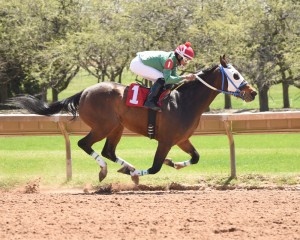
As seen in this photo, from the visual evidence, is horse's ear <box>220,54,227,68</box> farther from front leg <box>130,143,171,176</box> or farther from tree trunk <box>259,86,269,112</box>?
tree trunk <box>259,86,269,112</box>

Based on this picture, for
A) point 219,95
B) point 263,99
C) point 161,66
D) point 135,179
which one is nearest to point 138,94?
point 161,66

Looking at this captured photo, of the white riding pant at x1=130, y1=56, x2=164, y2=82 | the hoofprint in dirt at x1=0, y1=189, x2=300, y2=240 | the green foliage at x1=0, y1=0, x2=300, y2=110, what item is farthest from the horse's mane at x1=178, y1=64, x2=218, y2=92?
the green foliage at x1=0, y1=0, x2=300, y2=110

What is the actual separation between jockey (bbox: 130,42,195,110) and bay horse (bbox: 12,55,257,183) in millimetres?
249

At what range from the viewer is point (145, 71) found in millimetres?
12227

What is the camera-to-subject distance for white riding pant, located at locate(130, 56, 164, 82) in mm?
12102

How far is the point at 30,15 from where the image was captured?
4047cm

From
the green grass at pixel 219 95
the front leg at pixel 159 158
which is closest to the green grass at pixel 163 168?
the front leg at pixel 159 158

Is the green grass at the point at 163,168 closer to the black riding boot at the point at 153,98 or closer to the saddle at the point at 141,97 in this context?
the saddle at the point at 141,97

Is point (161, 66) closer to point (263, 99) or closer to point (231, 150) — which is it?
point (231, 150)

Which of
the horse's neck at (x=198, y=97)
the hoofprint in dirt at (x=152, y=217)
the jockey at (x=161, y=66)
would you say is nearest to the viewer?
the hoofprint in dirt at (x=152, y=217)

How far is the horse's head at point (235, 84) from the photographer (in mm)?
12086

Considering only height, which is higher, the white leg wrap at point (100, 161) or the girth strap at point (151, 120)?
the girth strap at point (151, 120)

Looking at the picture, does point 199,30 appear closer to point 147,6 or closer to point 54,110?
point 147,6

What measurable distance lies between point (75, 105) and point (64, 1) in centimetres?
2931
